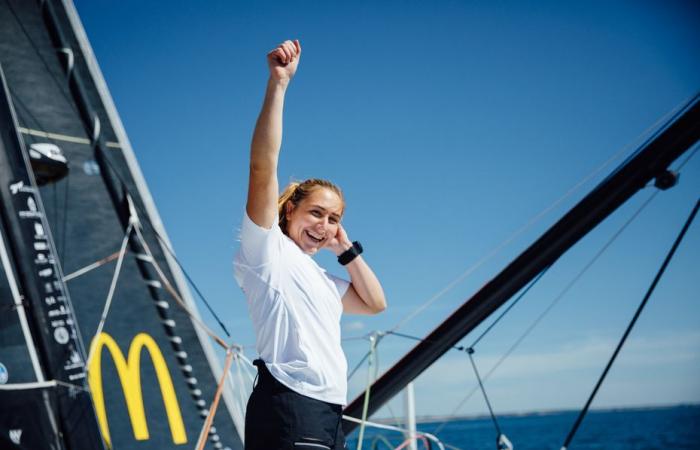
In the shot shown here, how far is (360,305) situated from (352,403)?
1.26m

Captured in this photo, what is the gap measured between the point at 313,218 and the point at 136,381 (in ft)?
5.88

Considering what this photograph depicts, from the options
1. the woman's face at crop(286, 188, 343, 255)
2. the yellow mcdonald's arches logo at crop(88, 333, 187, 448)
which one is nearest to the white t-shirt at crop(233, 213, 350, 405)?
the woman's face at crop(286, 188, 343, 255)

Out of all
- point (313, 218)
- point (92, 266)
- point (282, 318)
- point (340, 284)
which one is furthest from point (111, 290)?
point (282, 318)

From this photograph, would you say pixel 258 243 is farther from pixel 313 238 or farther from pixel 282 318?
pixel 313 238

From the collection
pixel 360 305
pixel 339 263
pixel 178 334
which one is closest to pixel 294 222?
pixel 339 263

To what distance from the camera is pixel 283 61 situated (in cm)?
138

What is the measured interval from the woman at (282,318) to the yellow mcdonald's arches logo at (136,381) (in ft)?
5.70

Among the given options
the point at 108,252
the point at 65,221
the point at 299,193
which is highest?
the point at 65,221

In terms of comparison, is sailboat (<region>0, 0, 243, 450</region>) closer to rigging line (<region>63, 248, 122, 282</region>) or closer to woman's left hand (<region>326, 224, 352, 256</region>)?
rigging line (<region>63, 248, 122, 282</region>)

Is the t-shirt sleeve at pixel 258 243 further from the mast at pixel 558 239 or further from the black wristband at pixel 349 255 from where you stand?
the mast at pixel 558 239

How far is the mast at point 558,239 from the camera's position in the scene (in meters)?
2.56

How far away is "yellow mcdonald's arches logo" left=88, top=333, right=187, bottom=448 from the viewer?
9.79ft

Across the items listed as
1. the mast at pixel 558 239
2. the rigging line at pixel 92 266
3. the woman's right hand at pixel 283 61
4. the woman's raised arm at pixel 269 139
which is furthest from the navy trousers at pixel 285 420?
the rigging line at pixel 92 266

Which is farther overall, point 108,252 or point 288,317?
point 108,252
